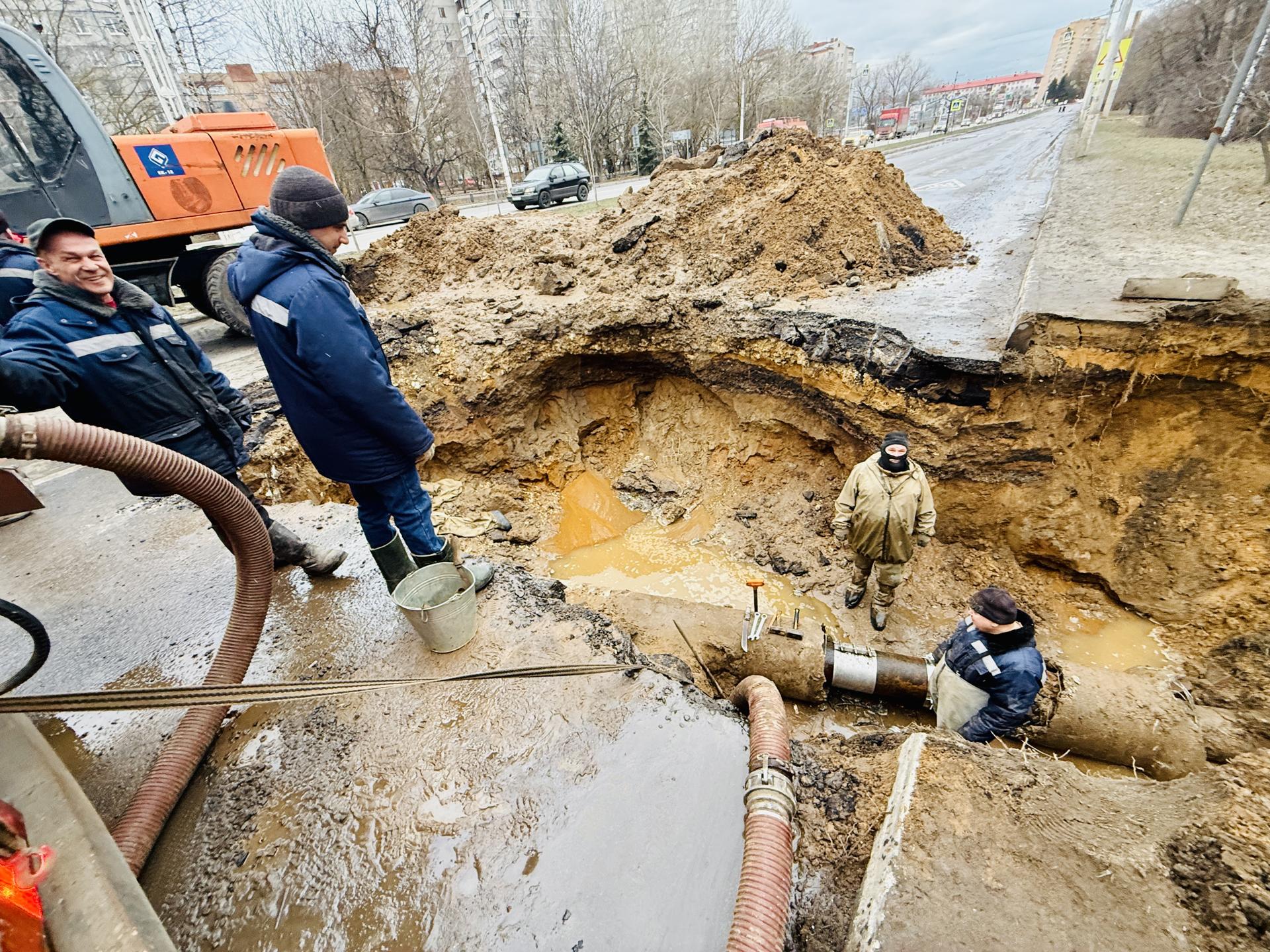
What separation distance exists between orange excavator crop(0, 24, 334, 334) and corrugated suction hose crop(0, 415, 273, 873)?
4.33 metres

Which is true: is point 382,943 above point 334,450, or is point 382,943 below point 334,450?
below

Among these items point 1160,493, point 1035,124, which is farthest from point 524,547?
point 1035,124

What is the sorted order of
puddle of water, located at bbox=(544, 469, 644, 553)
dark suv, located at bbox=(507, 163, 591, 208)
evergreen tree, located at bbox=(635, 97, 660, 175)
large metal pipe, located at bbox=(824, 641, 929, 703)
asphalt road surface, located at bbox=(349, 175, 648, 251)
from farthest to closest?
evergreen tree, located at bbox=(635, 97, 660, 175) → dark suv, located at bbox=(507, 163, 591, 208) → asphalt road surface, located at bbox=(349, 175, 648, 251) → puddle of water, located at bbox=(544, 469, 644, 553) → large metal pipe, located at bbox=(824, 641, 929, 703)

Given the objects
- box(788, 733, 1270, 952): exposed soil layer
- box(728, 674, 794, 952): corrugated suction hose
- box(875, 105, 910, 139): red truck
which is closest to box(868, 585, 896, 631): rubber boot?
box(788, 733, 1270, 952): exposed soil layer

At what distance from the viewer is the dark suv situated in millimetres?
16297

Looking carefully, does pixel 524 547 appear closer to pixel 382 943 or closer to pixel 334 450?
pixel 334 450

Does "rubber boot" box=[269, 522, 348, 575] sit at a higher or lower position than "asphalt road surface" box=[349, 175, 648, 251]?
lower

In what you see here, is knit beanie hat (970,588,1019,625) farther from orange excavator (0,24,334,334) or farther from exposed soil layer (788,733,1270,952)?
orange excavator (0,24,334,334)

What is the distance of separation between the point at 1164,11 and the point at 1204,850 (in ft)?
125

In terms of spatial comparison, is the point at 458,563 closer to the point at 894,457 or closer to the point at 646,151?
the point at 894,457

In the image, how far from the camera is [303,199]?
221cm

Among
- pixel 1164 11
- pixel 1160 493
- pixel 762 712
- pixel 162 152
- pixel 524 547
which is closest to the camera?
pixel 762 712

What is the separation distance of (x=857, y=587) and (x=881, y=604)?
248 mm

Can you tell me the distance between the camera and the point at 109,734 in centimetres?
248
